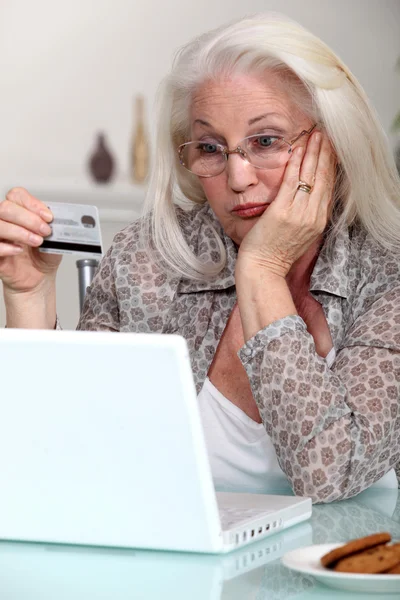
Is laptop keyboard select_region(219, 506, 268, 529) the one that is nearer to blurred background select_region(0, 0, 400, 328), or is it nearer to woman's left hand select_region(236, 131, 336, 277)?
woman's left hand select_region(236, 131, 336, 277)

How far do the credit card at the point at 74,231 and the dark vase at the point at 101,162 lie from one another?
6.81 ft

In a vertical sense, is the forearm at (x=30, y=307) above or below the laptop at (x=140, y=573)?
above

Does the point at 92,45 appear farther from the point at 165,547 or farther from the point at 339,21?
the point at 165,547

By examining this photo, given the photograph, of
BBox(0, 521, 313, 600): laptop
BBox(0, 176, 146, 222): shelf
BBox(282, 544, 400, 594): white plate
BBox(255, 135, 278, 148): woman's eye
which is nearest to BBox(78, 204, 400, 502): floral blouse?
BBox(255, 135, 278, 148): woman's eye

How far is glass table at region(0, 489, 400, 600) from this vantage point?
0.83m

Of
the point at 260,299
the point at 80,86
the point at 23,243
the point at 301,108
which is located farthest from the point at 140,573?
the point at 80,86

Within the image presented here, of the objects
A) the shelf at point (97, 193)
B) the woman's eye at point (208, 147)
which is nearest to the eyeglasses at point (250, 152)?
the woman's eye at point (208, 147)

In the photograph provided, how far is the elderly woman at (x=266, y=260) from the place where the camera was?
1446 millimetres

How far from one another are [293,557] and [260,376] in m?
0.61

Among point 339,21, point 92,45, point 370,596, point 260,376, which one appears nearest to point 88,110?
point 92,45

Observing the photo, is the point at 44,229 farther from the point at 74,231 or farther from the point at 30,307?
the point at 30,307

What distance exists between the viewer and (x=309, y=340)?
4.80ft

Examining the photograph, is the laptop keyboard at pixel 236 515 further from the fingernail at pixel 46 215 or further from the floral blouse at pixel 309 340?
the fingernail at pixel 46 215

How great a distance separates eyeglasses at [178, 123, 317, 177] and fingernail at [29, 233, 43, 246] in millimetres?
326
